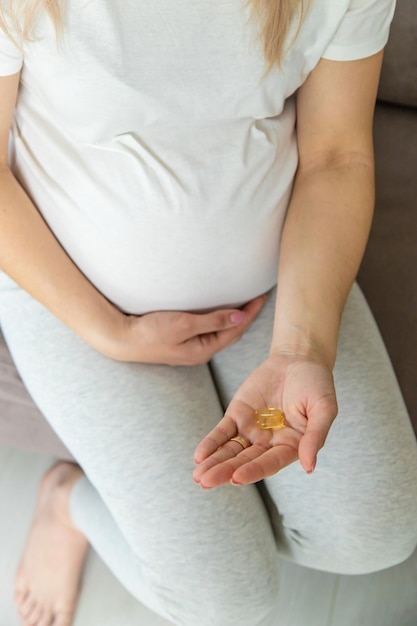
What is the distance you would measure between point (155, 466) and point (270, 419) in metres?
0.21

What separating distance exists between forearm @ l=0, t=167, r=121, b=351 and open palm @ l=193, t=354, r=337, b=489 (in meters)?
0.23

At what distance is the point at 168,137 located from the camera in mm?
840

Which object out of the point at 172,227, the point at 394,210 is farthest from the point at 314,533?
the point at 394,210

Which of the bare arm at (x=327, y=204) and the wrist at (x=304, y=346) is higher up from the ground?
the bare arm at (x=327, y=204)

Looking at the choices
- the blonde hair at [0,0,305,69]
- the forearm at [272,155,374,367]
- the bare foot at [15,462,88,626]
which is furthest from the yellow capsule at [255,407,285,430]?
the bare foot at [15,462,88,626]

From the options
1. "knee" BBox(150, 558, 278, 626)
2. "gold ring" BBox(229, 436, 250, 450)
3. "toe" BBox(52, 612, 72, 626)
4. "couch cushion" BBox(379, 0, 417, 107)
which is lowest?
"toe" BBox(52, 612, 72, 626)

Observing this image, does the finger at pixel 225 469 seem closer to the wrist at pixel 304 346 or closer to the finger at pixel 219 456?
the finger at pixel 219 456

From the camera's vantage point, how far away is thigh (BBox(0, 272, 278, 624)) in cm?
86

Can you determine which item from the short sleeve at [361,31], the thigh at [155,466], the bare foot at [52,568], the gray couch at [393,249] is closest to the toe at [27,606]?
the bare foot at [52,568]

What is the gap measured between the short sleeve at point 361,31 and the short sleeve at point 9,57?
1.17 ft

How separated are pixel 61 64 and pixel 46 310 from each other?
33cm

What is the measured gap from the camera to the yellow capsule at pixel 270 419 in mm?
715

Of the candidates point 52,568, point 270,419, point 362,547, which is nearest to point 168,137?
point 270,419

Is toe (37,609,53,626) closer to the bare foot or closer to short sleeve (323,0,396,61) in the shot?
the bare foot
